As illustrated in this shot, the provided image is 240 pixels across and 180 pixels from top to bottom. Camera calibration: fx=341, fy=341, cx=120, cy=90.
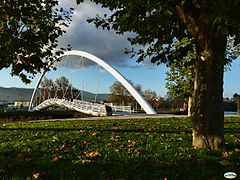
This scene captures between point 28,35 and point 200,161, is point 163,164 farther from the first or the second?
point 28,35

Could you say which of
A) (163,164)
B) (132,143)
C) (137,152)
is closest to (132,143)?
(132,143)

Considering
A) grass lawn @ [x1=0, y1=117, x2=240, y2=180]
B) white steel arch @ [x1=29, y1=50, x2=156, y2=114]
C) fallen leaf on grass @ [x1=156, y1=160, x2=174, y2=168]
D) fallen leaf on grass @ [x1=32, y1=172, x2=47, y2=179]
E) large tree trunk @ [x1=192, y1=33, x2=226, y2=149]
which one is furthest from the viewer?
white steel arch @ [x1=29, y1=50, x2=156, y2=114]

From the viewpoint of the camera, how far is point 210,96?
7066mm

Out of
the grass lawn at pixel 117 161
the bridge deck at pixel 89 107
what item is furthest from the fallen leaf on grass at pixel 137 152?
the bridge deck at pixel 89 107

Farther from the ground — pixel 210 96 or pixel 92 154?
pixel 210 96

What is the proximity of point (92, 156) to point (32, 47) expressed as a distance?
872 cm

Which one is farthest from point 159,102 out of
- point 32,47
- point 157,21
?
point 157,21

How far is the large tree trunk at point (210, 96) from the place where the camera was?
7.06m

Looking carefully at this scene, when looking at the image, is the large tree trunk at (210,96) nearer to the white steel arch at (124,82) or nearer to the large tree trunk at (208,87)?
the large tree trunk at (208,87)

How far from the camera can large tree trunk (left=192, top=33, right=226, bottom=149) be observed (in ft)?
23.2

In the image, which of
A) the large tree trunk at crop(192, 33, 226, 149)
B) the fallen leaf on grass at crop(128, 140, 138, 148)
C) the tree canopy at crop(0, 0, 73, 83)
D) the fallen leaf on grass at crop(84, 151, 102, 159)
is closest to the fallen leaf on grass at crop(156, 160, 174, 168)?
the fallen leaf on grass at crop(84, 151, 102, 159)

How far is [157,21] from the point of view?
6512 millimetres

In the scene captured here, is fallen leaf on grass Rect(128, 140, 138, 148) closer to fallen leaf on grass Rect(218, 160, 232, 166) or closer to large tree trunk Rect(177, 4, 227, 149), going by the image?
large tree trunk Rect(177, 4, 227, 149)

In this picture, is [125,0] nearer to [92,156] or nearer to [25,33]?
[92,156]
